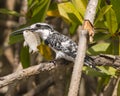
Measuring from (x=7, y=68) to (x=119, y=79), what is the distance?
73.4 inches

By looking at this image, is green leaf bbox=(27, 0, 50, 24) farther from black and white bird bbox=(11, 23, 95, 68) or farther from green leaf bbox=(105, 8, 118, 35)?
green leaf bbox=(105, 8, 118, 35)

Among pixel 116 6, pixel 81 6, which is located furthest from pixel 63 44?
pixel 116 6

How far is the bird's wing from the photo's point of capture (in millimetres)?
2125

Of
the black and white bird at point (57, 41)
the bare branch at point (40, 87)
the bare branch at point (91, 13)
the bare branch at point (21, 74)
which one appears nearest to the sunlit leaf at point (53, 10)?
the black and white bird at point (57, 41)

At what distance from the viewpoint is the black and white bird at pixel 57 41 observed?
2.09 meters

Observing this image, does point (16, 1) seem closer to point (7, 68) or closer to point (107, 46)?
point (7, 68)

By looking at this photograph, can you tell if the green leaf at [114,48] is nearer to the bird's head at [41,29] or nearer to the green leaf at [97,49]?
the green leaf at [97,49]

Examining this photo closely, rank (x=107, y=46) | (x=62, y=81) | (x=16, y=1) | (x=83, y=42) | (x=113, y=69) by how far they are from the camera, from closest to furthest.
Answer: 1. (x=83, y=42)
2. (x=113, y=69)
3. (x=107, y=46)
4. (x=62, y=81)
5. (x=16, y=1)

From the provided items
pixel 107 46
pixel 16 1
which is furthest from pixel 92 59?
pixel 16 1

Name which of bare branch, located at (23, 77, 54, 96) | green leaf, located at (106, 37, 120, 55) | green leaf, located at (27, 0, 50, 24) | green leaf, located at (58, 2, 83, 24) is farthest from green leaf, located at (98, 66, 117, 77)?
bare branch, located at (23, 77, 54, 96)

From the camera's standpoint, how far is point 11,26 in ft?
12.9

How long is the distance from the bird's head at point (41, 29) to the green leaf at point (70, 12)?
0.15 meters

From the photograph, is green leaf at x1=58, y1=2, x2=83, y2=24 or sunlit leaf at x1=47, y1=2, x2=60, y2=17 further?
sunlit leaf at x1=47, y1=2, x2=60, y2=17

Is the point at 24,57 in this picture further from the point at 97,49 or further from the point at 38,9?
the point at 97,49
